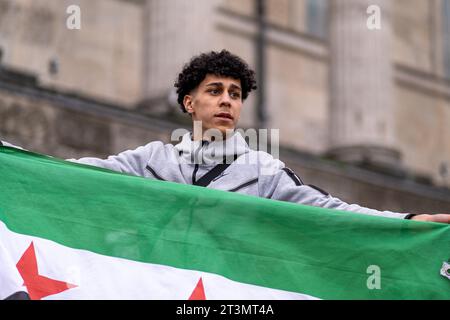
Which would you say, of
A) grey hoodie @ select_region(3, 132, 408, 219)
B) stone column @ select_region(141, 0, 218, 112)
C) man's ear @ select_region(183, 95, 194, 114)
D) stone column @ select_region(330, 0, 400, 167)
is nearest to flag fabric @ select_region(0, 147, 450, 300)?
grey hoodie @ select_region(3, 132, 408, 219)

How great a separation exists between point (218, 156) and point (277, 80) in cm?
2169

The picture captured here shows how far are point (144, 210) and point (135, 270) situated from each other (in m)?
0.34

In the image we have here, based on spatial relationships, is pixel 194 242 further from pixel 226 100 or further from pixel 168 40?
pixel 168 40

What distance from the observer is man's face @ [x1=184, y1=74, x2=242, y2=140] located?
22.4ft

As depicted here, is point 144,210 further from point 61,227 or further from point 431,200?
point 431,200

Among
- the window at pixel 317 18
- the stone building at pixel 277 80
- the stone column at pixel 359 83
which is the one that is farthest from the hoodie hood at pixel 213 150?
the window at pixel 317 18

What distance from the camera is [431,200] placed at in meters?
21.6

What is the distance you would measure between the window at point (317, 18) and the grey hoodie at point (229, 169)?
22.6m

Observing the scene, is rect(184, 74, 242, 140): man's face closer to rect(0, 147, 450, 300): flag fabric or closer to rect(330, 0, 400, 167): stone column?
rect(0, 147, 450, 300): flag fabric

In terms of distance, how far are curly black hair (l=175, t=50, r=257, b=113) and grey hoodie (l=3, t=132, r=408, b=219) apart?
30 cm

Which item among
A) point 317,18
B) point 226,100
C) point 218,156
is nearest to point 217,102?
point 226,100

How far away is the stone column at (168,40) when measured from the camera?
20969 millimetres
